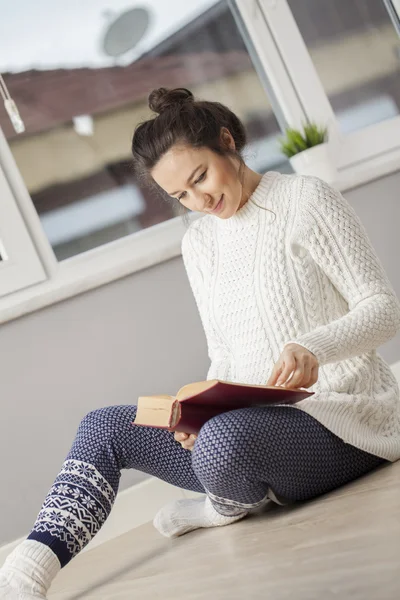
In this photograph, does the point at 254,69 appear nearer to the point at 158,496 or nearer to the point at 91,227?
the point at 91,227

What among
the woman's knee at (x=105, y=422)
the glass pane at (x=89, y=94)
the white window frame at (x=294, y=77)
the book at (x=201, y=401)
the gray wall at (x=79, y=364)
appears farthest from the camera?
the white window frame at (x=294, y=77)

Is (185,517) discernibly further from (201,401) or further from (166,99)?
(166,99)

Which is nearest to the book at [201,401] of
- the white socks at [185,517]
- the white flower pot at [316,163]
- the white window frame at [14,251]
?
the white socks at [185,517]

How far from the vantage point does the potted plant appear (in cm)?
241

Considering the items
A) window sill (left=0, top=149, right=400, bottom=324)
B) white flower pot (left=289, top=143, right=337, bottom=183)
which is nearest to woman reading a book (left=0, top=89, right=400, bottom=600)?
window sill (left=0, top=149, right=400, bottom=324)

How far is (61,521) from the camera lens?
1.32m

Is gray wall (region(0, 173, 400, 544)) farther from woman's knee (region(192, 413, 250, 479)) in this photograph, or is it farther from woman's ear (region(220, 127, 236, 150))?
woman's knee (region(192, 413, 250, 479))

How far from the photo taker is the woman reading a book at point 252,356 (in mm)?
1292

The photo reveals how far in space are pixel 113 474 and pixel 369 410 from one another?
469 mm

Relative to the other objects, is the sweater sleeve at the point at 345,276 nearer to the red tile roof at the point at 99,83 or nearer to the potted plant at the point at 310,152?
the potted plant at the point at 310,152

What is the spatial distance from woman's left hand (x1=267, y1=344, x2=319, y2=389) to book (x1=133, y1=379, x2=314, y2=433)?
21 mm

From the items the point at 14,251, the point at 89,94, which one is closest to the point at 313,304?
the point at 14,251

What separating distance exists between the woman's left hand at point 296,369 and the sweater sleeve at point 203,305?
40 centimetres

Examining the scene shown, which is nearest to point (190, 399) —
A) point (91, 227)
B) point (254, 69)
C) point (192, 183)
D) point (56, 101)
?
point (192, 183)
